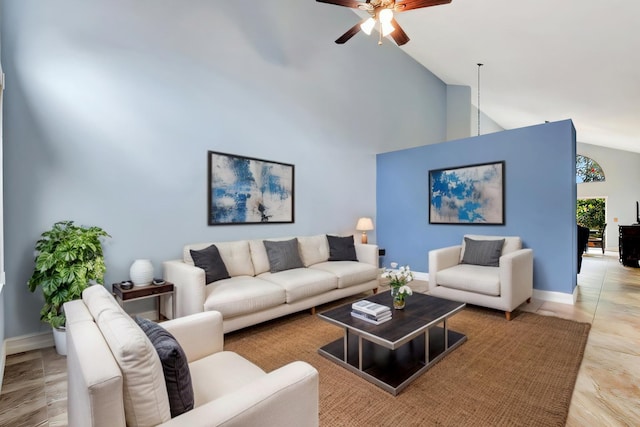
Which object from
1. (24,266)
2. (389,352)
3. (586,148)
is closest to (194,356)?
(389,352)

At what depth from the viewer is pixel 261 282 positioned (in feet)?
10.6

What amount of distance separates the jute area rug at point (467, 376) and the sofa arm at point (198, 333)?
78cm

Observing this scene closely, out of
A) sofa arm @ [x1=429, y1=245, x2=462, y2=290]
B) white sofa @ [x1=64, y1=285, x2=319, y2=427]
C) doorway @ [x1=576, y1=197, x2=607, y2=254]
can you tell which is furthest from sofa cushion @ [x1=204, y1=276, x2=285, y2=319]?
doorway @ [x1=576, y1=197, x2=607, y2=254]

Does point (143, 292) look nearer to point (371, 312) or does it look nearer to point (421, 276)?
point (371, 312)

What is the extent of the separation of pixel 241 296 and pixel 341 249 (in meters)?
1.89

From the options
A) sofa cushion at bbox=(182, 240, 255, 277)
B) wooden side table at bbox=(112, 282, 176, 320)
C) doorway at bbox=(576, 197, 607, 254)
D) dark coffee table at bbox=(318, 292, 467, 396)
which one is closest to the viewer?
dark coffee table at bbox=(318, 292, 467, 396)

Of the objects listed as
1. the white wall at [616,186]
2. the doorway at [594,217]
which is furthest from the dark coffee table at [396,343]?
the white wall at [616,186]

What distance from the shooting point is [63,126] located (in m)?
2.80

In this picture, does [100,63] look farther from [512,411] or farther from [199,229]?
[512,411]

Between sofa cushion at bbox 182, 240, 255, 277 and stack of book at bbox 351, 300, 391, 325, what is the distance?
1.61 m

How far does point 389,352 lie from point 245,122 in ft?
10.7

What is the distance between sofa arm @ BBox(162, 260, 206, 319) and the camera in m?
2.71

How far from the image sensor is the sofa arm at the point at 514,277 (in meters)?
3.25

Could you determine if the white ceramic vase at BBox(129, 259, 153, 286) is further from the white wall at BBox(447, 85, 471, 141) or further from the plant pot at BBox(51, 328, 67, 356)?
the white wall at BBox(447, 85, 471, 141)
